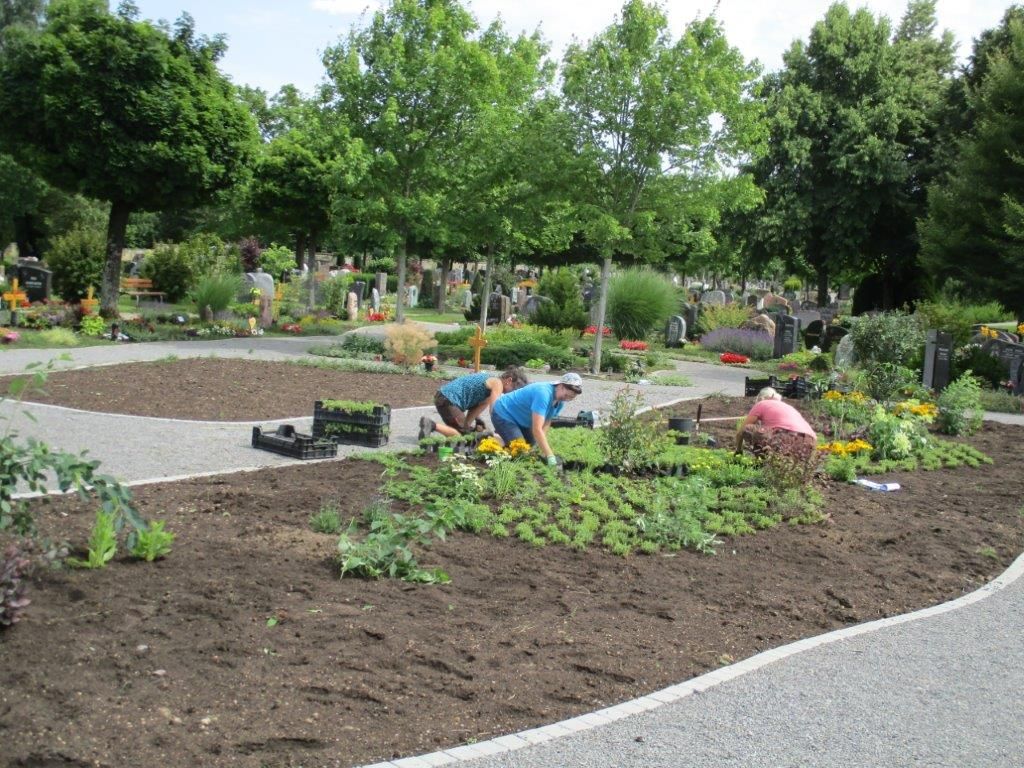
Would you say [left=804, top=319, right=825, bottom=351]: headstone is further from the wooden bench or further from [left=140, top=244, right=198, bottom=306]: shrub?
the wooden bench

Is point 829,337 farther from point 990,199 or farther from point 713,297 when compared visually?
point 713,297

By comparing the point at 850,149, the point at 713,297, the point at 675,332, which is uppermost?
the point at 850,149

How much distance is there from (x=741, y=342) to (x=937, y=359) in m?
8.46

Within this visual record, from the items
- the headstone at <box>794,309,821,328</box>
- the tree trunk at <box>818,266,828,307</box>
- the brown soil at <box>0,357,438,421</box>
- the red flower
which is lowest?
the brown soil at <box>0,357,438,421</box>

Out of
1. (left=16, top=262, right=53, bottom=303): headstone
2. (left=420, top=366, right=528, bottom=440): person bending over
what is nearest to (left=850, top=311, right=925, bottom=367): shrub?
(left=420, top=366, right=528, bottom=440): person bending over

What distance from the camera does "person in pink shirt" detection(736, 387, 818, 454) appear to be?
10508 mm

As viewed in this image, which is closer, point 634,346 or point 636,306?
point 634,346

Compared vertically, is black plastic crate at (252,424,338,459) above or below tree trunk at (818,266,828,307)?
below

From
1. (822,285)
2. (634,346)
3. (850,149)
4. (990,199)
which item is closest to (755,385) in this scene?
(634,346)

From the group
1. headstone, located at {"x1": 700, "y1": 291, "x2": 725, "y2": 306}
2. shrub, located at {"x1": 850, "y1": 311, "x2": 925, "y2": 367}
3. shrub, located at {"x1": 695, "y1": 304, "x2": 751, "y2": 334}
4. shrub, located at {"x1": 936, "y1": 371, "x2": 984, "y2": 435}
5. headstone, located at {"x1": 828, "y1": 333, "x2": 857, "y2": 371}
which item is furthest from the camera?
headstone, located at {"x1": 700, "y1": 291, "x2": 725, "y2": 306}

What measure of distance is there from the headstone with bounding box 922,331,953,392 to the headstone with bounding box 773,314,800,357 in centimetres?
729

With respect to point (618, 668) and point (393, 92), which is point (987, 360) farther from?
point (618, 668)

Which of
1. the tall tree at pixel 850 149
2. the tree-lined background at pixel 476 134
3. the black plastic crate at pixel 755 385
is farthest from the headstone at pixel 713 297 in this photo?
the black plastic crate at pixel 755 385

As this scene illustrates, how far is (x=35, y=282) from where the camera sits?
2541 centimetres
